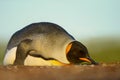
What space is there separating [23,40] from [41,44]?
18.4 inches

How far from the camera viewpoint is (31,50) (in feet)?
16.8

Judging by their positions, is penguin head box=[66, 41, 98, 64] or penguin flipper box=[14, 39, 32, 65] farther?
penguin flipper box=[14, 39, 32, 65]

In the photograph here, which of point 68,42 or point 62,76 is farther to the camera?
point 68,42

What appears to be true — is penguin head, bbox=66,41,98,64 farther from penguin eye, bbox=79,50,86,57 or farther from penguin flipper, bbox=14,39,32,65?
penguin flipper, bbox=14,39,32,65

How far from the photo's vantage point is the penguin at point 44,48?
4539 mm

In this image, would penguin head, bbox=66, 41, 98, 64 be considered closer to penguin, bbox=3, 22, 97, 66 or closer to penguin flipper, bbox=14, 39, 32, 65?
penguin, bbox=3, 22, 97, 66

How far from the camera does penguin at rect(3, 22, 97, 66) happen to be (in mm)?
4539

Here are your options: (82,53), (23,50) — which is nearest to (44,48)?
(23,50)

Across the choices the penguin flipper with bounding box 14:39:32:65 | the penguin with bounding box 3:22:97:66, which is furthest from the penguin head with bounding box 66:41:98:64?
the penguin flipper with bounding box 14:39:32:65

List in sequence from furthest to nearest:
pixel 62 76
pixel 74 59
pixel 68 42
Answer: pixel 68 42 → pixel 74 59 → pixel 62 76

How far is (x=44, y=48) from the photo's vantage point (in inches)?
193

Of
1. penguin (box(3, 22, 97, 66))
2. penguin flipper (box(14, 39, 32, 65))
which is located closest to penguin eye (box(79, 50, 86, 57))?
penguin (box(3, 22, 97, 66))

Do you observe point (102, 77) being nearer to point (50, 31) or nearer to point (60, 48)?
point (60, 48)

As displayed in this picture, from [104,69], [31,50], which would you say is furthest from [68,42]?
[104,69]
